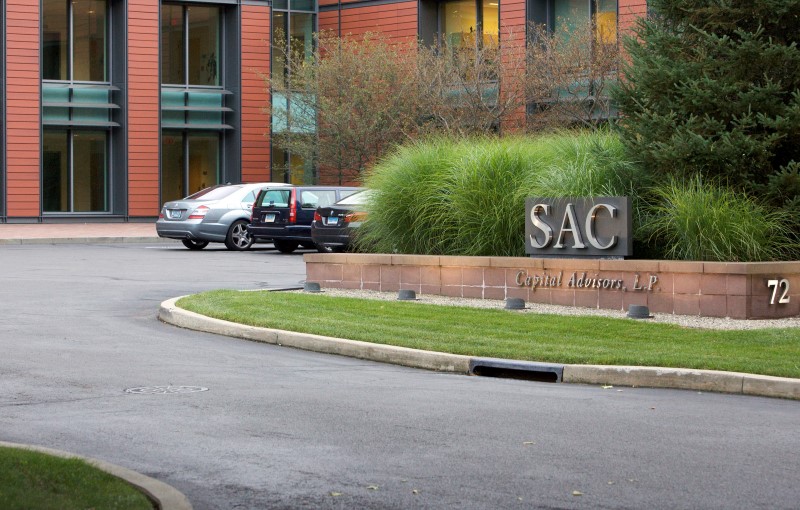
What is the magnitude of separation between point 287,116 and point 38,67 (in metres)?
8.22

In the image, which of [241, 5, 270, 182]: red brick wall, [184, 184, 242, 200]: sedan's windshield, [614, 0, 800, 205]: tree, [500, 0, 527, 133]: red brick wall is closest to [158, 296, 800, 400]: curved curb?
[614, 0, 800, 205]: tree

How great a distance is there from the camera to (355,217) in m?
22.1

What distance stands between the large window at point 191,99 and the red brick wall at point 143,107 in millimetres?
729

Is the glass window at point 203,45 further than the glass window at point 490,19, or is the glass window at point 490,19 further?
the glass window at point 203,45

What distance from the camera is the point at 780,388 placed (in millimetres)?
9977

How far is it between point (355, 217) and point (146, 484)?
15.9 m

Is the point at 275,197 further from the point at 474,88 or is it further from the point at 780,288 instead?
the point at 780,288

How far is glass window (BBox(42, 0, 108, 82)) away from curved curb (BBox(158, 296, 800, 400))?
2921 cm

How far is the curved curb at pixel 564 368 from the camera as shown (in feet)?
33.2

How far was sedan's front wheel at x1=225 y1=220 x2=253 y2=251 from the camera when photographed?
1145 inches

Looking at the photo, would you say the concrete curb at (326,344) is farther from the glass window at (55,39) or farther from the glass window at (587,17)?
the glass window at (55,39)

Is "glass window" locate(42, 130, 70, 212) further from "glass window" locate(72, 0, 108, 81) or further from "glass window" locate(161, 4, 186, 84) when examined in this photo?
"glass window" locate(161, 4, 186, 84)

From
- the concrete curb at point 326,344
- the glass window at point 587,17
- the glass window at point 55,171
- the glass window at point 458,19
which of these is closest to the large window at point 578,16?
the glass window at point 587,17

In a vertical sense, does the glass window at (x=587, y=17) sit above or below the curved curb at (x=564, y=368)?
above
